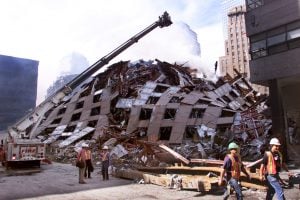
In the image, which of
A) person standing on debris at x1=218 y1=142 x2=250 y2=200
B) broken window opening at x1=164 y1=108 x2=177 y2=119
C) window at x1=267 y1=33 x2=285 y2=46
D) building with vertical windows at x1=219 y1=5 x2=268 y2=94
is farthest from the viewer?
building with vertical windows at x1=219 y1=5 x2=268 y2=94

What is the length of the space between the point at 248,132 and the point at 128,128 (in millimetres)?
8540

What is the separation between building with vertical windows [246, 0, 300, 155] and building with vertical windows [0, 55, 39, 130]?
32072 millimetres

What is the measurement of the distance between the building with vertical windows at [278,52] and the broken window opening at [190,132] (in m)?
5.67

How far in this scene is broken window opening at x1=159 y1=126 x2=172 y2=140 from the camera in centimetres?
2280

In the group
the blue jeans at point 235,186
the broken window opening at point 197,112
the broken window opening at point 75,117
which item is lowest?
the blue jeans at point 235,186

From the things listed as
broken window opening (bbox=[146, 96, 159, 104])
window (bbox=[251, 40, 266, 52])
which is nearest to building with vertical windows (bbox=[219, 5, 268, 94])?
broken window opening (bbox=[146, 96, 159, 104])

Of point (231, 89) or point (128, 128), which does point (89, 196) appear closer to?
point (128, 128)

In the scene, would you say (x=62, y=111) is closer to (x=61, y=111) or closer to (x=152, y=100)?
(x=61, y=111)

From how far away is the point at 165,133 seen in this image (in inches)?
909

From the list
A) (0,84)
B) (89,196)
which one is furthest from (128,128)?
(0,84)

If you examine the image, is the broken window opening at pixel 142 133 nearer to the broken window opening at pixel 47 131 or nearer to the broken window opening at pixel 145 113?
the broken window opening at pixel 145 113

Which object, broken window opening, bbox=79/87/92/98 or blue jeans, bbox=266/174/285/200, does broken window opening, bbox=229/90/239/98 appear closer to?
broken window opening, bbox=79/87/92/98

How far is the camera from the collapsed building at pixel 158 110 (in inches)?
829

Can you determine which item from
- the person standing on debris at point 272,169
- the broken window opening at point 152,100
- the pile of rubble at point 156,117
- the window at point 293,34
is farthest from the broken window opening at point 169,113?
the person standing on debris at point 272,169
